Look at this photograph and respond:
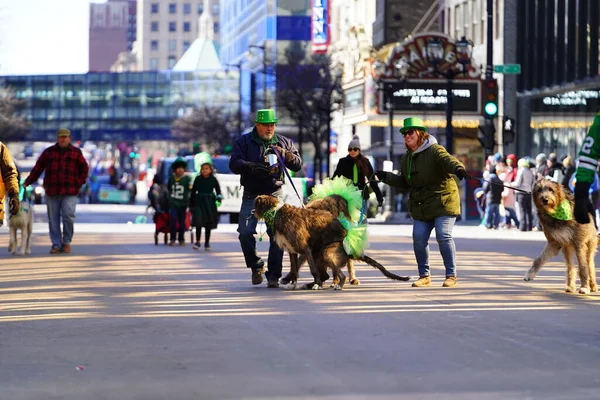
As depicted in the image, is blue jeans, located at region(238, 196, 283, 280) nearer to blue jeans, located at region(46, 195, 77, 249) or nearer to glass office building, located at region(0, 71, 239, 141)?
blue jeans, located at region(46, 195, 77, 249)

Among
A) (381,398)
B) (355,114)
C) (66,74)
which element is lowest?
(381,398)

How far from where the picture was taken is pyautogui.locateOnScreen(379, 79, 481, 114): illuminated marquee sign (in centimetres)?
4838

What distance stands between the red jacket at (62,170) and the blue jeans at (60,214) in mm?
155

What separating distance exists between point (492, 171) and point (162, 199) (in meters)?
10.3

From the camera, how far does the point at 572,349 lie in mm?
10141

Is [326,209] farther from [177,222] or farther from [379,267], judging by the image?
[177,222]

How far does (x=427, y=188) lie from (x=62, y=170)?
9406mm

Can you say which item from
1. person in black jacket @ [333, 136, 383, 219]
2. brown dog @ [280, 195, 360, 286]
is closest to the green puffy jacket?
brown dog @ [280, 195, 360, 286]

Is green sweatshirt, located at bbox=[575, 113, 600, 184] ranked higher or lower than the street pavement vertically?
higher

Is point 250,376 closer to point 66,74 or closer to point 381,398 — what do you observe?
point 381,398

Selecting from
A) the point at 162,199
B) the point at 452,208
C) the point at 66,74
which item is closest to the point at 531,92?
the point at 162,199

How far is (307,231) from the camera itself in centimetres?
1510

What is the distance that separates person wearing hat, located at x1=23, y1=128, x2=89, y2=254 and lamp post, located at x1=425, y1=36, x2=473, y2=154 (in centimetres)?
1628

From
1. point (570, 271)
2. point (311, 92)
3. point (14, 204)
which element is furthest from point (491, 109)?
point (311, 92)
